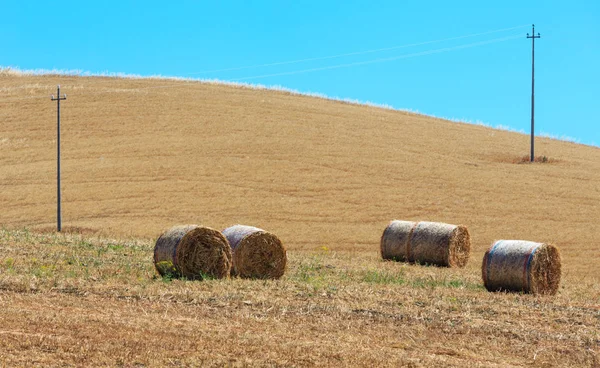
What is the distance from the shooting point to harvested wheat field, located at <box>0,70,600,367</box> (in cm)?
1007

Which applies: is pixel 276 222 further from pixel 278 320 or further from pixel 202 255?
pixel 278 320

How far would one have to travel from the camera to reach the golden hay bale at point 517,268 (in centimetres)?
1596

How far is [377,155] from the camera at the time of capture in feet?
148

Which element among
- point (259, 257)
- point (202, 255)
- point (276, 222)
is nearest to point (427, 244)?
point (259, 257)

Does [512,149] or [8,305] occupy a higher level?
[512,149]

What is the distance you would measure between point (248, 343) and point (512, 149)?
4515 cm

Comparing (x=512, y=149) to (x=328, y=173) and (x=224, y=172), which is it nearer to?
Result: (x=328, y=173)

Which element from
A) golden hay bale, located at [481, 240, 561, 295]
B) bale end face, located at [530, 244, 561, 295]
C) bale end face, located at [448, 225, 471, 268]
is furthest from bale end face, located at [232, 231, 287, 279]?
bale end face, located at [448, 225, 471, 268]

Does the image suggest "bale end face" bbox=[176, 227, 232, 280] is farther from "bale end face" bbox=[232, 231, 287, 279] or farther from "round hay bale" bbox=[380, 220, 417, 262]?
"round hay bale" bbox=[380, 220, 417, 262]

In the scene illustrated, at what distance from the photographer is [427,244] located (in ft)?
73.4

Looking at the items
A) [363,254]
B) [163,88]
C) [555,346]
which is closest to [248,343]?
[555,346]

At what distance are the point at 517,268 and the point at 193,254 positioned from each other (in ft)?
20.9

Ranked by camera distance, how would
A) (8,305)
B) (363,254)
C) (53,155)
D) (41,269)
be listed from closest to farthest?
(8,305), (41,269), (363,254), (53,155)

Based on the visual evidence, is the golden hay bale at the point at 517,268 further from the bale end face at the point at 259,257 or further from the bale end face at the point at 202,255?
the bale end face at the point at 202,255
